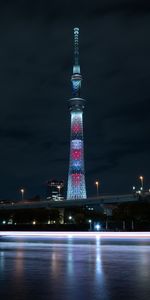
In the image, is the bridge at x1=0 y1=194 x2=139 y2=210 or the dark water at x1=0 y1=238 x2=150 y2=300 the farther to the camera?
the bridge at x1=0 y1=194 x2=139 y2=210

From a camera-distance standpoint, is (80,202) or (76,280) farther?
(80,202)

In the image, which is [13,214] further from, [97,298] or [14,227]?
[97,298]

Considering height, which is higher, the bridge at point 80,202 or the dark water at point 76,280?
the bridge at point 80,202

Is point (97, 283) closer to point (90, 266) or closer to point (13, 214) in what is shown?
point (90, 266)

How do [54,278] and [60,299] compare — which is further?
[54,278]

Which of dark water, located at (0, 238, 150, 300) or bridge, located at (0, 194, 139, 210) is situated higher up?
bridge, located at (0, 194, 139, 210)

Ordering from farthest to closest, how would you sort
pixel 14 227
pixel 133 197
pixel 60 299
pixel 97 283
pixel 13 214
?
pixel 13 214
pixel 133 197
pixel 14 227
pixel 97 283
pixel 60 299

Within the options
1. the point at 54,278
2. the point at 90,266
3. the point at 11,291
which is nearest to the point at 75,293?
the point at 11,291

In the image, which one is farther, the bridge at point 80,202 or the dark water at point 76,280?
the bridge at point 80,202

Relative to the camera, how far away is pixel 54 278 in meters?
16.8

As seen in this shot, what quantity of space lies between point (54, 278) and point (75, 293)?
11.3 feet

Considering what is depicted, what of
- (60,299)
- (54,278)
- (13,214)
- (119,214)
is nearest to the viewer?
(60,299)

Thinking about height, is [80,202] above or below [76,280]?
above

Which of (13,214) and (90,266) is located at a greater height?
(13,214)
